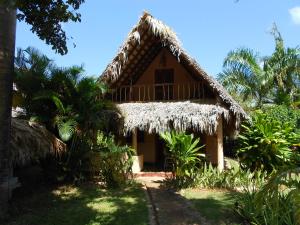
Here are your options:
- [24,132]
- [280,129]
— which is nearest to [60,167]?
[24,132]

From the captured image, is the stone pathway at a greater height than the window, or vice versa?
the window

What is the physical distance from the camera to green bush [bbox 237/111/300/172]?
11.7 metres

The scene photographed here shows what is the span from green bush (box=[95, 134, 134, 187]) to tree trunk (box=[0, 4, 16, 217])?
11.4 feet

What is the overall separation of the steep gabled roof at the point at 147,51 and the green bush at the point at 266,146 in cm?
68

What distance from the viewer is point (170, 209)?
320 inches

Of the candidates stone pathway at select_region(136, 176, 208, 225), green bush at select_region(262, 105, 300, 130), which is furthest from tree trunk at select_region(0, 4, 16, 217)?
green bush at select_region(262, 105, 300, 130)

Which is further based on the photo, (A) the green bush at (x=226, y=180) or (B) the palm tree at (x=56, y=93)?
(A) the green bush at (x=226, y=180)

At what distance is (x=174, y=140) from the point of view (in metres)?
10.7

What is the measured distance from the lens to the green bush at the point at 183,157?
1047 cm

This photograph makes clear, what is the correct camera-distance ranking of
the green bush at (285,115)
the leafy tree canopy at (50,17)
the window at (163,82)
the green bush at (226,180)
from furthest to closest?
the green bush at (285,115), the window at (163,82), the green bush at (226,180), the leafy tree canopy at (50,17)

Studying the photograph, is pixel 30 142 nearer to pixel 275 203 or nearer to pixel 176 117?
pixel 176 117

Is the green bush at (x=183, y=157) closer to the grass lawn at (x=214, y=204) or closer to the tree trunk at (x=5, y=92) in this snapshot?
the grass lawn at (x=214, y=204)

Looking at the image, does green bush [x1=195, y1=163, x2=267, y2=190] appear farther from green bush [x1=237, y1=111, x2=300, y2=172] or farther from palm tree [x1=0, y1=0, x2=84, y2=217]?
palm tree [x1=0, y1=0, x2=84, y2=217]

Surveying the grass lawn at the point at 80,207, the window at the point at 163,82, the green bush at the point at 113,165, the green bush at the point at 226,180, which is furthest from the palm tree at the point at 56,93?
the window at the point at 163,82
